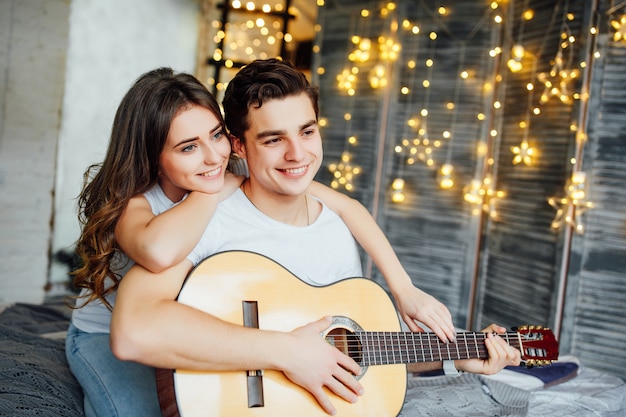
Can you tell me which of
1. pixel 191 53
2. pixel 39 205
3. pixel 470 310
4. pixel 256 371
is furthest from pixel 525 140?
pixel 39 205

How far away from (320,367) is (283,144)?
78cm

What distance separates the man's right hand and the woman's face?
0.60m

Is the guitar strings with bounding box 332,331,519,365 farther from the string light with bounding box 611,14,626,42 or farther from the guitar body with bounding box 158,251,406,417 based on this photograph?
the string light with bounding box 611,14,626,42

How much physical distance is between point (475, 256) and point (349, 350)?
2.48 metres

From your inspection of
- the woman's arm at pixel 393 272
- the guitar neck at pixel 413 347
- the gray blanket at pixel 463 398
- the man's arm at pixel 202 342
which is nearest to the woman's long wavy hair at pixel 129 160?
the man's arm at pixel 202 342

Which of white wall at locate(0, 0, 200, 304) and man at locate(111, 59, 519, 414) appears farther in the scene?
white wall at locate(0, 0, 200, 304)

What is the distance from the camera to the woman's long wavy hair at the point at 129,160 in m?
1.92

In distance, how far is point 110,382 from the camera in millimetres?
1892

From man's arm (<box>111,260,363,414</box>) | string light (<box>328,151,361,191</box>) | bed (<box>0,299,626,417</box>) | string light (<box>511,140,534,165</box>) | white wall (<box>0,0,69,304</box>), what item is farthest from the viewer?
string light (<box>328,151,361,191</box>)

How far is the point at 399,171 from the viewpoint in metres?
4.34

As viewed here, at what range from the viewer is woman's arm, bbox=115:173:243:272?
1.65m

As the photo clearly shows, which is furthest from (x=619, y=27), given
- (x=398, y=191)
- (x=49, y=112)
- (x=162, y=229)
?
(x=49, y=112)

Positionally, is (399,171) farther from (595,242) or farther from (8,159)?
(8,159)

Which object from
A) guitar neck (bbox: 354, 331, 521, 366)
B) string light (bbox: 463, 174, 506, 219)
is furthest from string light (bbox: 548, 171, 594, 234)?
guitar neck (bbox: 354, 331, 521, 366)
